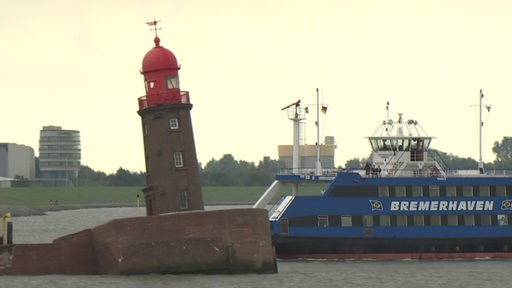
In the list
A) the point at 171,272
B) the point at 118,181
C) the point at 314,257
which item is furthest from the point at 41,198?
the point at 171,272

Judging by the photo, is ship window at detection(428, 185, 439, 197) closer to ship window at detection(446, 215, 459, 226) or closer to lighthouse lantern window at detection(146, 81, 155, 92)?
ship window at detection(446, 215, 459, 226)

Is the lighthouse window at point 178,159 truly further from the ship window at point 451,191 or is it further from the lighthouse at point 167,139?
the ship window at point 451,191

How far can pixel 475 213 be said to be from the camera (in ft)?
203

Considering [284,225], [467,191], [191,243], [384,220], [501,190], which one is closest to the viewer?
[191,243]

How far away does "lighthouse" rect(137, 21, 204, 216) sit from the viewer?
51.7 meters

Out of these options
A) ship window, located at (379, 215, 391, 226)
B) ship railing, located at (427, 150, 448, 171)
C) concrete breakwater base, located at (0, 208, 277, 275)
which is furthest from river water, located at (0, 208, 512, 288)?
ship railing, located at (427, 150, 448, 171)

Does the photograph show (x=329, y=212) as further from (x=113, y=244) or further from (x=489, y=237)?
(x=113, y=244)

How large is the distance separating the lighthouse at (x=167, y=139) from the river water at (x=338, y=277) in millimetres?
5244

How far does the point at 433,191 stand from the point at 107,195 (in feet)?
409

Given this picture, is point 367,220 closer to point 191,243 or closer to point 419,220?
point 419,220

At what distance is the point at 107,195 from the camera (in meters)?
182

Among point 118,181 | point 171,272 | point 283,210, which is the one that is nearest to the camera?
point 171,272

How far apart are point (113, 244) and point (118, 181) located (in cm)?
15113

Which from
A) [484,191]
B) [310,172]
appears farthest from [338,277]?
[484,191]
